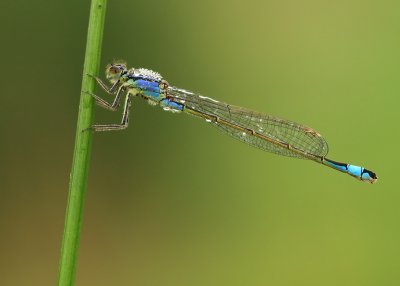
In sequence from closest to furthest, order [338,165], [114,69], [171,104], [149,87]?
[114,69], [149,87], [171,104], [338,165]

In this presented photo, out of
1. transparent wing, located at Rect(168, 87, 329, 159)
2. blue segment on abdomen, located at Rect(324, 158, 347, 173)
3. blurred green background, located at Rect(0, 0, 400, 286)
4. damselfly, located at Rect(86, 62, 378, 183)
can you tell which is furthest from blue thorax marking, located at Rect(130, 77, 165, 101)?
blurred green background, located at Rect(0, 0, 400, 286)

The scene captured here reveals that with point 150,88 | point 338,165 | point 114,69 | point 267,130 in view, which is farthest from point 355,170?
point 114,69

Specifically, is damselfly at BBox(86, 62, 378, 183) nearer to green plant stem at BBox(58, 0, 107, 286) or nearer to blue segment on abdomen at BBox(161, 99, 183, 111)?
blue segment on abdomen at BBox(161, 99, 183, 111)

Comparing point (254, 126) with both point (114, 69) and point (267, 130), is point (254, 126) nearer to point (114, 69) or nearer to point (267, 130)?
point (267, 130)

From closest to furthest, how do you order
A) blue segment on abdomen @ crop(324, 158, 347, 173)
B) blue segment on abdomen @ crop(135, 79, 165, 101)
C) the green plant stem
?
1. the green plant stem
2. blue segment on abdomen @ crop(135, 79, 165, 101)
3. blue segment on abdomen @ crop(324, 158, 347, 173)

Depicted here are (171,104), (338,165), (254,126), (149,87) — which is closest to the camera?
(149,87)

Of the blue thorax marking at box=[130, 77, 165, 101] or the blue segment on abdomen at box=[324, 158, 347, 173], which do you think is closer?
the blue thorax marking at box=[130, 77, 165, 101]

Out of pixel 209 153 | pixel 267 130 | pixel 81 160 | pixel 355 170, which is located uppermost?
pixel 209 153
